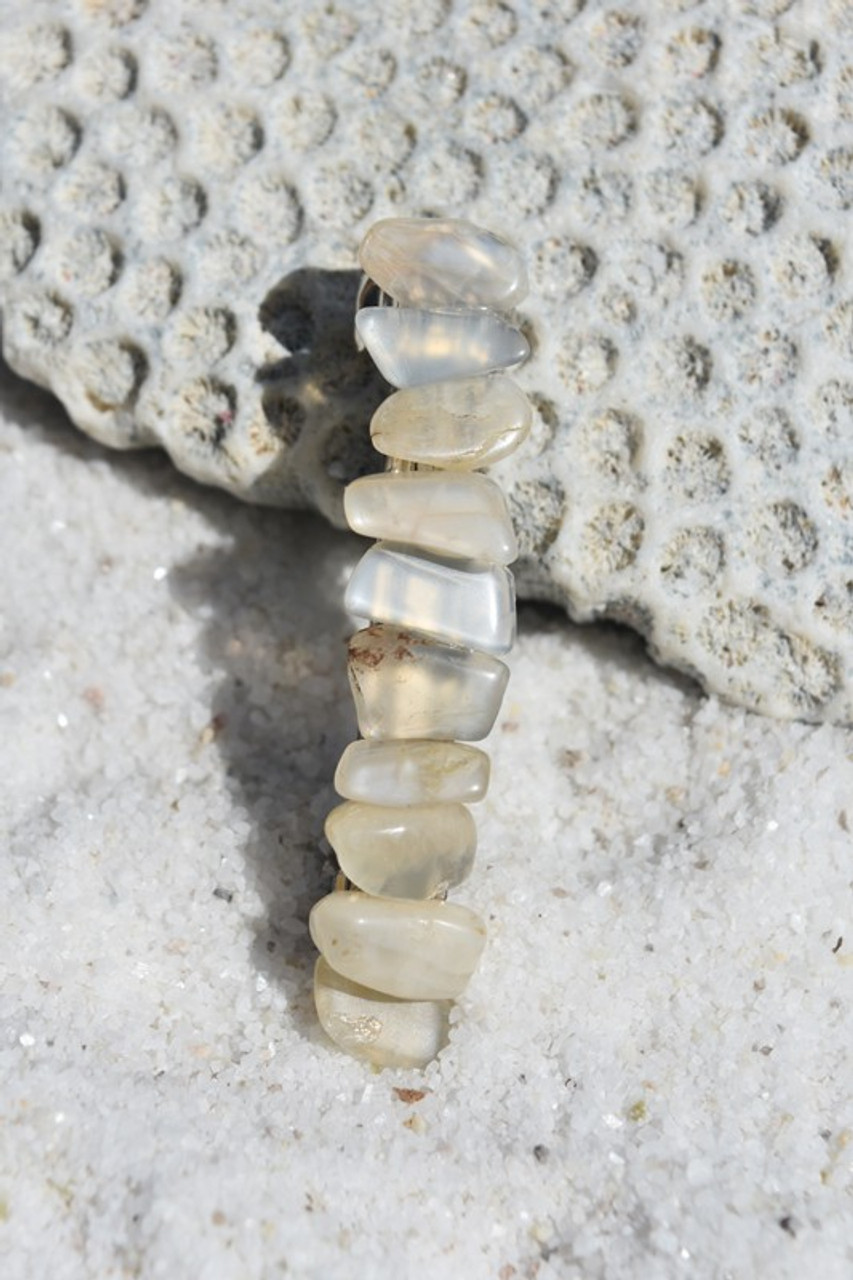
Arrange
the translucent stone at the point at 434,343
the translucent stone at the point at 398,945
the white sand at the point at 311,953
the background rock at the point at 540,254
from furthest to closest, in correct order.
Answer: the background rock at the point at 540,254, the translucent stone at the point at 434,343, the translucent stone at the point at 398,945, the white sand at the point at 311,953

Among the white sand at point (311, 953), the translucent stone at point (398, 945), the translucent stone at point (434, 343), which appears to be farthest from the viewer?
the translucent stone at point (434, 343)

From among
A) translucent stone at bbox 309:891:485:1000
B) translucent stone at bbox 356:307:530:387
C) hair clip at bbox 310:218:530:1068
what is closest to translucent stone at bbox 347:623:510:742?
hair clip at bbox 310:218:530:1068

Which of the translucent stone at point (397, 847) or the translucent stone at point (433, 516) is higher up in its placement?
the translucent stone at point (433, 516)

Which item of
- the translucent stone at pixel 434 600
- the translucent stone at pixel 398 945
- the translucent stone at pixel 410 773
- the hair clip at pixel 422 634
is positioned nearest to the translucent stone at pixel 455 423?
the hair clip at pixel 422 634

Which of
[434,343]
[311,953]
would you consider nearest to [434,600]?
[434,343]

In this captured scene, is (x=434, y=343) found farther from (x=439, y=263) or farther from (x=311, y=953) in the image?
(x=311, y=953)

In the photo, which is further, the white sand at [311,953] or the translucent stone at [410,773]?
the translucent stone at [410,773]

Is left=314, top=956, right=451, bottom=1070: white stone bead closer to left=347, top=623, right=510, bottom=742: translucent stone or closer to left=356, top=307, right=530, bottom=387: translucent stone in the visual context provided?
left=347, top=623, right=510, bottom=742: translucent stone

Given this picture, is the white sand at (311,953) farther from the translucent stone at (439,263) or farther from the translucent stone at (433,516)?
the translucent stone at (439,263)
